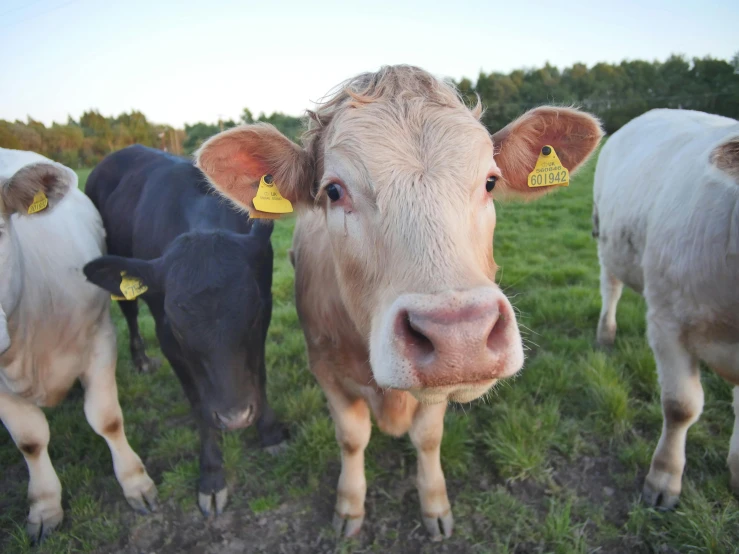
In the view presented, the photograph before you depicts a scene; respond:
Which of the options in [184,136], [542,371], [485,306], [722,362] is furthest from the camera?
[184,136]

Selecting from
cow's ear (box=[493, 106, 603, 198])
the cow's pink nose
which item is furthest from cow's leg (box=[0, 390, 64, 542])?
cow's ear (box=[493, 106, 603, 198])

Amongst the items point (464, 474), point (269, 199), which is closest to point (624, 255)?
point (464, 474)

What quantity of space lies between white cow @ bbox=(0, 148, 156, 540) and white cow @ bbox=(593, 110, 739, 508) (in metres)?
3.00

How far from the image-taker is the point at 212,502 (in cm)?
276

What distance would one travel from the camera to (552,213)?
8711mm

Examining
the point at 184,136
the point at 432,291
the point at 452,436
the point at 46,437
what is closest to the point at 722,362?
the point at 452,436

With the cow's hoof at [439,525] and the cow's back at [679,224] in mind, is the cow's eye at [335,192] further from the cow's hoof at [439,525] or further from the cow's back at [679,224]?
the cow's hoof at [439,525]

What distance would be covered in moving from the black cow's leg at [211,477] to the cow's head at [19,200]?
127 cm

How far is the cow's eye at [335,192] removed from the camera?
5.89 ft

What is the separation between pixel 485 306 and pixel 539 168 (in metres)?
1.28

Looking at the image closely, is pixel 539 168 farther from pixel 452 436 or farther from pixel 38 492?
pixel 38 492

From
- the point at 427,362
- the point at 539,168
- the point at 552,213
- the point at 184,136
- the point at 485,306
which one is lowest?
the point at 184,136

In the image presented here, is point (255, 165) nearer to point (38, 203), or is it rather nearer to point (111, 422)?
point (38, 203)

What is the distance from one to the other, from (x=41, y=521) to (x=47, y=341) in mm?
1058
